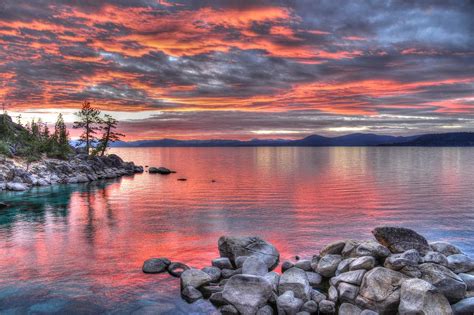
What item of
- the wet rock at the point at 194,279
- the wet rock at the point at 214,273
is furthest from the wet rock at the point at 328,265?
the wet rock at the point at 194,279

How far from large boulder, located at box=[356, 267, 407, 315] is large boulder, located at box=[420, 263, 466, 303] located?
1107mm

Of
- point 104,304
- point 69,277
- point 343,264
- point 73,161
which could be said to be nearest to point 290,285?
point 343,264

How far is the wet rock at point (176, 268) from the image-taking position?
21.4 m

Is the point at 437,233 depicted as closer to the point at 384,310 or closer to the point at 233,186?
the point at 384,310

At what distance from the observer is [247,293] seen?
1647 centimetres

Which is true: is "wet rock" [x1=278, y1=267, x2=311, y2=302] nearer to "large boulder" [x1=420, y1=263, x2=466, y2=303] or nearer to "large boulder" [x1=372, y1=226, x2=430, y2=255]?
"large boulder" [x1=420, y1=263, x2=466, y2=303]

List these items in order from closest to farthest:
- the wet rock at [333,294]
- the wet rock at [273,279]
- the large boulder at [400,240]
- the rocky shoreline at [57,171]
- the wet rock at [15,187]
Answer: the wet rock at [333,294]
the wet rock at [273,279]
the large boulder at [400,240]
the wet rock at [15,187]
the rocky shoreline at [57,171]

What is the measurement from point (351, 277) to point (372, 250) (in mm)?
2617

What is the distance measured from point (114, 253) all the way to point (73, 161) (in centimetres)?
7549

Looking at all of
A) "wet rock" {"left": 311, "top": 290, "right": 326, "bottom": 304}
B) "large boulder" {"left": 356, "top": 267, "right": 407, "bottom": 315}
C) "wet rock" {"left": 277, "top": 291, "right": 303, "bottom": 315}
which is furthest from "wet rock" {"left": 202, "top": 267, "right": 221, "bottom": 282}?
"large boulder" {"left": 356, "top": 267, "right": 407, "bottom": 315}

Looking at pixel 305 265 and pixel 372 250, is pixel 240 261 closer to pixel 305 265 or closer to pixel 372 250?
pixel 305 265

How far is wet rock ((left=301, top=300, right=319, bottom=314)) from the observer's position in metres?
15.8

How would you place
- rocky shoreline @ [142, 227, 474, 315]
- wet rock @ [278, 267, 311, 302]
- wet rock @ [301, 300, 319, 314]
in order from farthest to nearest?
wet rock @ [278, 267, 311, 302], wet rock @ [301, 300, 319, 314], rocky shoreline @ [142, 227, 474, 315]

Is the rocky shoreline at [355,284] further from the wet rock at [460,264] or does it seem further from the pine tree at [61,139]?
the pine tree at [61,139]
